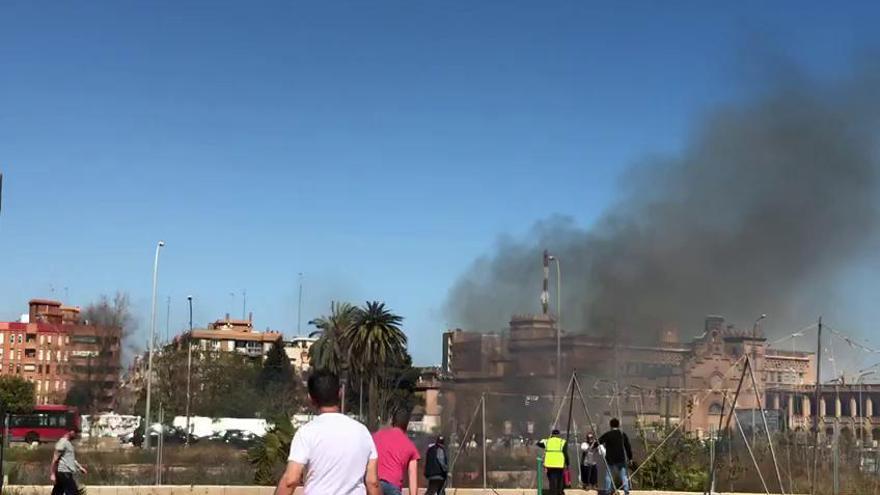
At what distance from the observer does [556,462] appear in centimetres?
2098

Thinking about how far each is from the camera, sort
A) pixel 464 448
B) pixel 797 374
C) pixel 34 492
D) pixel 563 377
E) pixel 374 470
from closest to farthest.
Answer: pixel 374 470, pixel 34 492, pixel 464 448, pixel 563 377, pixel 797 374

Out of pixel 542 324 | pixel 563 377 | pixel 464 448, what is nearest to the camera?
pixel 464 448

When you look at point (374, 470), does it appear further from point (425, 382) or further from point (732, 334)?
point (425, 382)

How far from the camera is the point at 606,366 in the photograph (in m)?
58.7

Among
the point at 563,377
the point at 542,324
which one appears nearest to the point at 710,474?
the point at 563,377

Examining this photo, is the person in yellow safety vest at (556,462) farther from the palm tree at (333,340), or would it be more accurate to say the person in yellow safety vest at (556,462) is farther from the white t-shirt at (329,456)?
the palm tree at (333,340)

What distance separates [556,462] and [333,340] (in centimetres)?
6139

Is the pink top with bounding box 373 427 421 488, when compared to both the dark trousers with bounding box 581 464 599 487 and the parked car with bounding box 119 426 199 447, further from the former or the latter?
the parked car with bounding box 119 426 199 447

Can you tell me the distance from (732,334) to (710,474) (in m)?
54.2

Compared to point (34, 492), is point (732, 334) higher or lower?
higher

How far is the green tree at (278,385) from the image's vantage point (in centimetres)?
7369

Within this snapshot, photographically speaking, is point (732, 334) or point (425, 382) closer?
point (732, 334)

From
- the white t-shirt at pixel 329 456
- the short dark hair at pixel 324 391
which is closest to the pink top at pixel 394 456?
the short dark hair at pixel 324 391

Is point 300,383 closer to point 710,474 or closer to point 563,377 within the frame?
point 563,377
